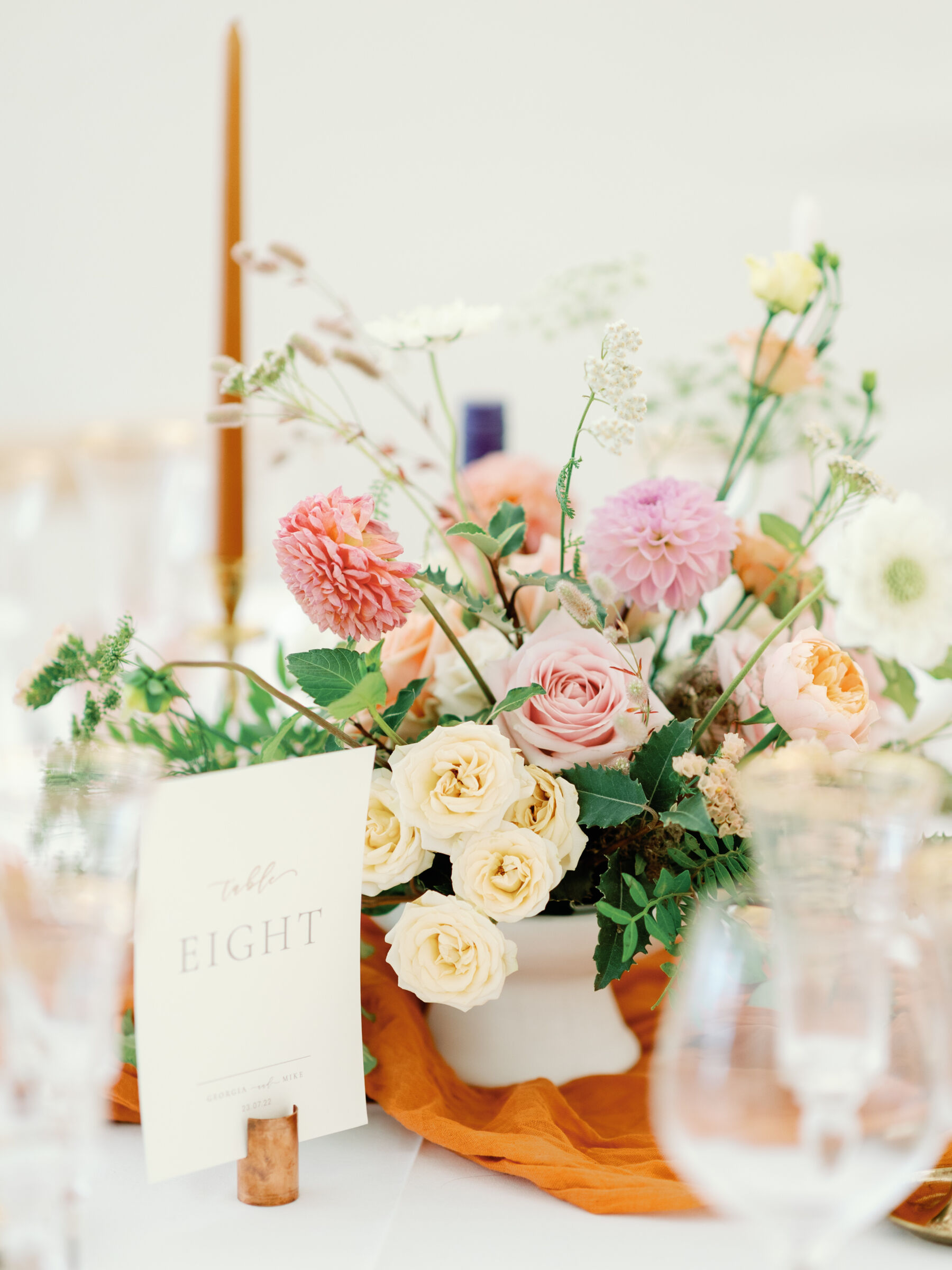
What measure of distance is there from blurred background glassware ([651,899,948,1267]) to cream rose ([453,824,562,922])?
179 millimetres

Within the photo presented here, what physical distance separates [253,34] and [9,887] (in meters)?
2.50

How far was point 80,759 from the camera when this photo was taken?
41cm

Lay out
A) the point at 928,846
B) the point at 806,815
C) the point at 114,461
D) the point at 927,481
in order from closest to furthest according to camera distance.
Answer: the point at 806,815, the point at 928,846, the point at 114,461, the point at 927,481

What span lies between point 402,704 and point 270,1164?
0.70 ft

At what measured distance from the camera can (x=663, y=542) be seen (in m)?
0.56

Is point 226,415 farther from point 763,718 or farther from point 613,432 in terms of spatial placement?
point 763,718

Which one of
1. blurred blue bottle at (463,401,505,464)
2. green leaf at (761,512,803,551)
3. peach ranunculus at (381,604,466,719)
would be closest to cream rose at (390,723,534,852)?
peach ranunculus at (381,604,466,719)

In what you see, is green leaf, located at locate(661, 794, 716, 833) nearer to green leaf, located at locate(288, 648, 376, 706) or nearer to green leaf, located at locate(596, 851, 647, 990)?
green leaf, located at locate(596, 851, 647, 990)

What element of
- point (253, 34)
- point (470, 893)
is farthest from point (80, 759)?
point (253, 34)

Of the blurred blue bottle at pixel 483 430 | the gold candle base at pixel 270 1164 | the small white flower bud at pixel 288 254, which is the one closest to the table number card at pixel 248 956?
the gold candle base at pixel 270 1164

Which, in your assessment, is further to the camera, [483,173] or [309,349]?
[483,173]

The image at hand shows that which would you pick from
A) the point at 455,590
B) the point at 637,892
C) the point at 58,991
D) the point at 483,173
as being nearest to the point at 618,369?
the point at 455,590

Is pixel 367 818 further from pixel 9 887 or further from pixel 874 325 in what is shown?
pixel 874 325

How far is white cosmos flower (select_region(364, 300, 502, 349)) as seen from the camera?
2.02 feet
